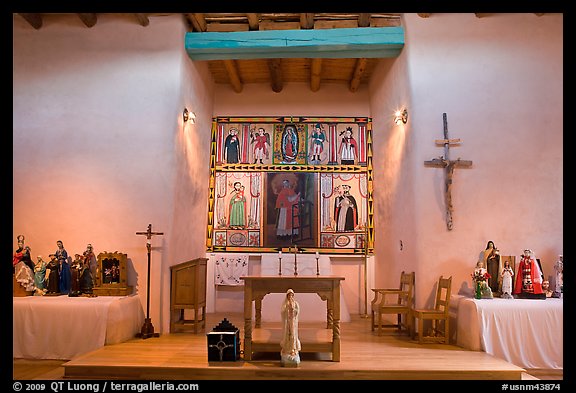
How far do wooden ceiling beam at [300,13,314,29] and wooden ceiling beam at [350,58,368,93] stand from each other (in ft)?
5.04

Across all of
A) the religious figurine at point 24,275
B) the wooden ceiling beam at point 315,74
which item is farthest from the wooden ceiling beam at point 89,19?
the wooden ceiling beam at point 315,74

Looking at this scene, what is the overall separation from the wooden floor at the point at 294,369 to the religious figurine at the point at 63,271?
47.0 inches

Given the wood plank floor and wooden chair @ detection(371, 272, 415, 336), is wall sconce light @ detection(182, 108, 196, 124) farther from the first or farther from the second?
wooden chair @ detection(371, 272, 415, 336)

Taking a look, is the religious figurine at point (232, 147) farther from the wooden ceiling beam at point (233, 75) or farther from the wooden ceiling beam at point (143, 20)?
the wooden ceiling beam at point (143, 20)

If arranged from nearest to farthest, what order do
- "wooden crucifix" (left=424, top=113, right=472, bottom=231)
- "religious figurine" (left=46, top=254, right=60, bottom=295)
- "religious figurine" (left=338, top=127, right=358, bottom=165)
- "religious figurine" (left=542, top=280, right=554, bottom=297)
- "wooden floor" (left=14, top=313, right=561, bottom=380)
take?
"wooden floor" (left=14, top=313, right=561, bottom=380)
"religious figurine" (left=542, top=280, right=554, bottom=297)
"religious figurine" (left=46, top=254, right=60, bottom=295)
"wooden crucifix" (left=424, top=113, right=472, bottom=231)
"religious figurine" (left=338, top=127, right=358, bottom=165)

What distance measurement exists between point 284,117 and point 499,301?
615cm

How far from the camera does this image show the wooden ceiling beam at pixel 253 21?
28.5 feet

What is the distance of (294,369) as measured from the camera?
5.72m

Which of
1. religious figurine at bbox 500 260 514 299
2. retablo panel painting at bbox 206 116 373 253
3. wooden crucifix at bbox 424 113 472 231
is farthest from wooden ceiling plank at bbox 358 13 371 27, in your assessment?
religious figurine at bbox 500 260 514 299

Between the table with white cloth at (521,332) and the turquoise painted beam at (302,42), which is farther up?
the turquoise painted beam at (302,42)

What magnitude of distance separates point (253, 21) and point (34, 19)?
3328mm

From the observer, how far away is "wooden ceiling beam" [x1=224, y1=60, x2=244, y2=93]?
10284 mm

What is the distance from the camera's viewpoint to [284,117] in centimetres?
1175

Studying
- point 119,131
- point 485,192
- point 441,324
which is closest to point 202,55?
point 119,131
